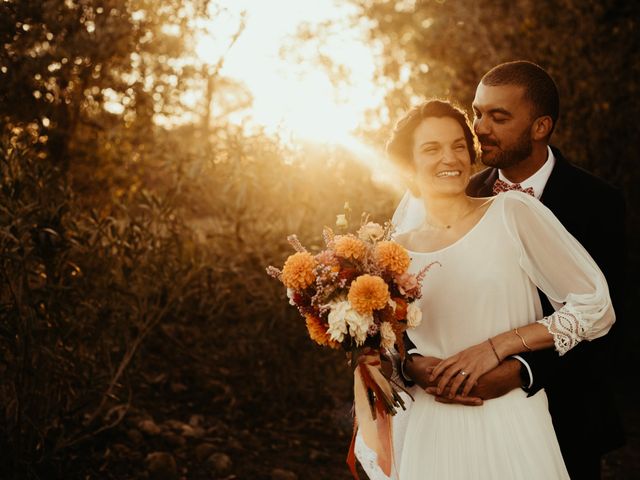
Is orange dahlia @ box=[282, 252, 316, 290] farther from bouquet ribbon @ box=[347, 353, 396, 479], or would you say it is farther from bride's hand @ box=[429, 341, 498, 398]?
bride's hand @ box=[429, 341, 498, 398]

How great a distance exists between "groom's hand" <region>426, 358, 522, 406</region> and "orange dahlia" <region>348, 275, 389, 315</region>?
0.57 m

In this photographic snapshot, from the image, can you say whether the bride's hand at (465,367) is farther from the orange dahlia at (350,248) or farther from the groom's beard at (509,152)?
the groom's beard at (509,152)

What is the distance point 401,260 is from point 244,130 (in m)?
3.66

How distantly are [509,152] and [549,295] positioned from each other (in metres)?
0.88

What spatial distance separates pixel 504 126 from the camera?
3.50m

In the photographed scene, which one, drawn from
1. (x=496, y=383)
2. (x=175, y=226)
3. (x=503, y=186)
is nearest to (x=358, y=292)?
(x=496, y=383)

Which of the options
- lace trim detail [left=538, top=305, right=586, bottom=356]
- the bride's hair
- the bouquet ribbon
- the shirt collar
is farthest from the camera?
the shirt collar

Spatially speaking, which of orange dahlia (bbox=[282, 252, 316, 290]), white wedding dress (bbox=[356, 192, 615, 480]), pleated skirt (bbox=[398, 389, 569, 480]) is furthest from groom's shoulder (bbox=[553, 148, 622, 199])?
orange dahlia (bbox=[282, 252, 316, 290])

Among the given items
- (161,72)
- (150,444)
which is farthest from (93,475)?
(161,72)

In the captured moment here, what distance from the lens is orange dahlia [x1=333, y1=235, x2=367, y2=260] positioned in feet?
8.89

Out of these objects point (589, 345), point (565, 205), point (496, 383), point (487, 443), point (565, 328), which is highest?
point (565, 205)

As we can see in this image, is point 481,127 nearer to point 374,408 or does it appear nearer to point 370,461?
point 374,408

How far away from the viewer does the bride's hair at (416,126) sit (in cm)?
314

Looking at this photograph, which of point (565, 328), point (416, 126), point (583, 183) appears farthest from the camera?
point (583, 183)
